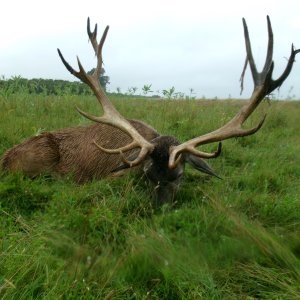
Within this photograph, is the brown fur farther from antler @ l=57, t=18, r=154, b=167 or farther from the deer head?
the deer head

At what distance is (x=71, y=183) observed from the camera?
561 centimetres

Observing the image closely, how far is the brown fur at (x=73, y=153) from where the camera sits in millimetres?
6141

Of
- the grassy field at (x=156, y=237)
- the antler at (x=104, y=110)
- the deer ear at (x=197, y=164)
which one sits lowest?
the grassy field at (x=156, y=237)

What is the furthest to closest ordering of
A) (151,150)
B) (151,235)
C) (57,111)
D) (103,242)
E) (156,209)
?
(57,111), (151,150), (156,209), (103,242), (151,235)

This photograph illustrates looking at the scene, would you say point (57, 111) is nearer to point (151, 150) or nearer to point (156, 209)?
point (151, 150)

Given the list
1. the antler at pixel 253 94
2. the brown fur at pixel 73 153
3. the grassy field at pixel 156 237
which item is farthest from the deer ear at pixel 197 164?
the brown fur at pixel 73 153

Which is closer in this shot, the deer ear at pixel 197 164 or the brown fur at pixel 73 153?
the deer ear at pixel 197 164

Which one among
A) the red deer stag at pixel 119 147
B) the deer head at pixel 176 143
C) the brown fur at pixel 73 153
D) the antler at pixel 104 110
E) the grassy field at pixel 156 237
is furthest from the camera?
the brown fur at pixel 73 153

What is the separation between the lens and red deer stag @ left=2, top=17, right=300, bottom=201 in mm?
5004

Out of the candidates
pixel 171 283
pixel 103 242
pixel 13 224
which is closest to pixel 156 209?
pixel 103 242

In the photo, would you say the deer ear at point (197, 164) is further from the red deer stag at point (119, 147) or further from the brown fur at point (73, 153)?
the brown fur at point (73, 153)

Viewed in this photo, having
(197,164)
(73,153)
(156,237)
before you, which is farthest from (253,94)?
(73,153)

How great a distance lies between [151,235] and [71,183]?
7.96 ft

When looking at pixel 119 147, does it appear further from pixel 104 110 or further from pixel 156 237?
pixel 156 237
